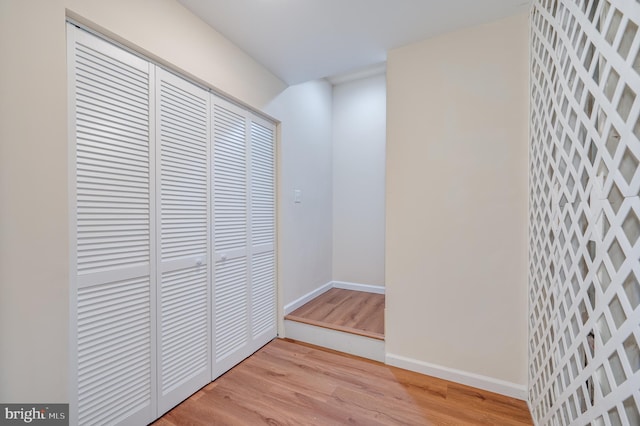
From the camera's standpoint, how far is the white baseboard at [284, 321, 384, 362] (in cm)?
198

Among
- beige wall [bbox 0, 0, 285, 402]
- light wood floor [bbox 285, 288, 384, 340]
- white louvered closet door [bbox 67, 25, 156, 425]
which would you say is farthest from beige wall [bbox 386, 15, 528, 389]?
beige wall [bbox 0, 0, 285, 402]

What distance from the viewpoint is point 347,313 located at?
245 centimetres

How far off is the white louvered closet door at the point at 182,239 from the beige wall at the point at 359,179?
189 cm

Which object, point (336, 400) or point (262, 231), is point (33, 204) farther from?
point (336, 400)

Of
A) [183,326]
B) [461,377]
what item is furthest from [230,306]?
[461,377]

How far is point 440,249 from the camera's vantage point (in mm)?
1764

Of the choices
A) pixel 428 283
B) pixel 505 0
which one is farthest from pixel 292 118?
pixel 428 283

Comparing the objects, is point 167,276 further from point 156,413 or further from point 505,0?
point 505,0

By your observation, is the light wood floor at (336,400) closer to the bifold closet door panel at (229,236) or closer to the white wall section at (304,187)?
the bifold closet door panel at (229,236)

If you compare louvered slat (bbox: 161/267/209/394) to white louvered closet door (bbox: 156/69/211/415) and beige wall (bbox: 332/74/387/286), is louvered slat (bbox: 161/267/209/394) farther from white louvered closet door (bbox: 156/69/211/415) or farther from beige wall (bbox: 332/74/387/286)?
beige wall (bbox: 332/74/387/286)

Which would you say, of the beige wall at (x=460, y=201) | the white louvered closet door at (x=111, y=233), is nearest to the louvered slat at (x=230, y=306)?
the white louvered closet door at (x=111, y=233)

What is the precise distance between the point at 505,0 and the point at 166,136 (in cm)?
207

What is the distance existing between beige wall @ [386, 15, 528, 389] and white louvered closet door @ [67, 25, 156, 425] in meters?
1.55

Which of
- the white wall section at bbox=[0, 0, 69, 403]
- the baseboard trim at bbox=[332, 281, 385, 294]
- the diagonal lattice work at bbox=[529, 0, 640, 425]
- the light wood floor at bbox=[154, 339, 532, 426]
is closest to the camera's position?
the diagonal lattice work at bbox=[529, 0, 640, 425]
